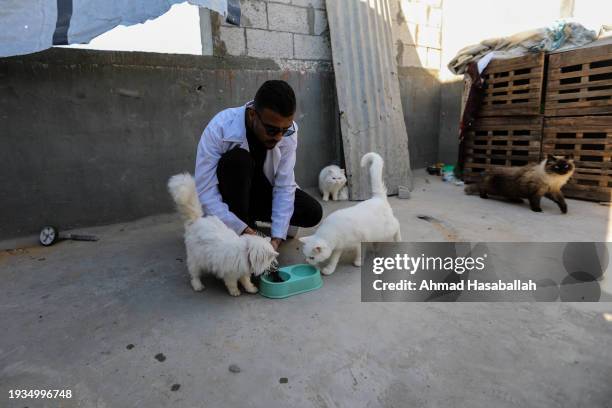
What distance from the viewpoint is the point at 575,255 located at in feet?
8.74

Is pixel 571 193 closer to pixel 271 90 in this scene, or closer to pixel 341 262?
pixel 341 262

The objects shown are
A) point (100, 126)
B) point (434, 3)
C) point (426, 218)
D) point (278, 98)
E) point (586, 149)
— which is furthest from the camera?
point (434, 3)

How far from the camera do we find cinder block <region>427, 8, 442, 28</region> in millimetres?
5893

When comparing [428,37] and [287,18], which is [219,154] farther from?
[428,37]

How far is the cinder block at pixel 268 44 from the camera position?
13.1 feet

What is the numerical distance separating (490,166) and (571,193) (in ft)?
3.57

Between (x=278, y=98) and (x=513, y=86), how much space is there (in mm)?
4303

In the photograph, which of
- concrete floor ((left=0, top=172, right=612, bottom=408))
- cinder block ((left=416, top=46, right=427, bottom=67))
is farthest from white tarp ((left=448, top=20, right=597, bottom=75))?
concrete floor ((left=0, top=172, right=612, bottom=408))

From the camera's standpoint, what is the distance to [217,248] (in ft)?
6.52

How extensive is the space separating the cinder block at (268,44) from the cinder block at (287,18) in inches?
3.2

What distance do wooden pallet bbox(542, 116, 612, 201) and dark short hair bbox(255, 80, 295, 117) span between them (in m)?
4.13

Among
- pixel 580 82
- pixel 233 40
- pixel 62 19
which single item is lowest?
pixel 580 82

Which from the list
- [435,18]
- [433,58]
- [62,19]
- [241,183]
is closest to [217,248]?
[241,183]

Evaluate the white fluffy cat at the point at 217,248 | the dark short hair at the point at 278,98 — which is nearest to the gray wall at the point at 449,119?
the dark short hair at the point at 278,98
